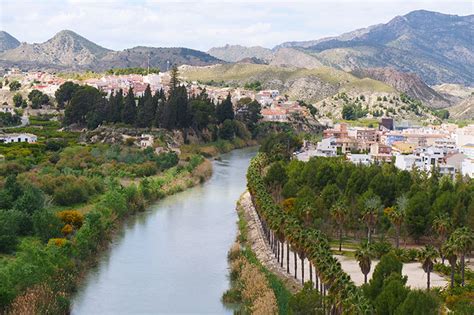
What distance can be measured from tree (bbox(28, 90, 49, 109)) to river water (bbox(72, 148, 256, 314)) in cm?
5299

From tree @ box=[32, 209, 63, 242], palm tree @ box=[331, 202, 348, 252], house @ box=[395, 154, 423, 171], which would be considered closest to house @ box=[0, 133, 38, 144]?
house @ box=[395, 154, 423, 171]

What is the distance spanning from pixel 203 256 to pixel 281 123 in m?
72.4

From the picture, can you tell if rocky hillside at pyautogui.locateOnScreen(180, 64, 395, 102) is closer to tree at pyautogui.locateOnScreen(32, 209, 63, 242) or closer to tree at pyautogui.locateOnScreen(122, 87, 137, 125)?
tree at pyautogui.locateOnScreen(122, 87, 137, 125)

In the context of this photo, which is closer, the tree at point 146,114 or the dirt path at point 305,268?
the dirt path at point 305,268

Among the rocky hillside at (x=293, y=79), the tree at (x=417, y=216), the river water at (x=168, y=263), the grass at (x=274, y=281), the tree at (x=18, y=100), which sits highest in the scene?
the rocky hillside at (x=293, y=79)

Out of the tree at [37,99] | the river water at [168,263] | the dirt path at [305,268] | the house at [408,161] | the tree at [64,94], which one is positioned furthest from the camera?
the tree at [37,99]

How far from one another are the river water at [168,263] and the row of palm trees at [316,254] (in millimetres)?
3131

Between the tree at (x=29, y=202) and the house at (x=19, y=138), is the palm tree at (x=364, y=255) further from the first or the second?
the house at (x=19, y=138)

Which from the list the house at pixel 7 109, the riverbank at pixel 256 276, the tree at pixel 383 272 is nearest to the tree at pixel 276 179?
the riverbank at pixel 256 276

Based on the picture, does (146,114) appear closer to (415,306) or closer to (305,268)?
(305,268)

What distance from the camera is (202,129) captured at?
91312 millimetres

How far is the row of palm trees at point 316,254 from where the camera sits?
23.6 m

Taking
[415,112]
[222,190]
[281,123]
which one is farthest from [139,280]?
[415,112]

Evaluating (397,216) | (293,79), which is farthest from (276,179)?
(293,79)
